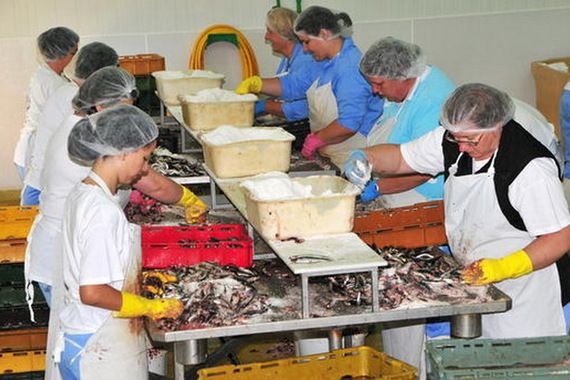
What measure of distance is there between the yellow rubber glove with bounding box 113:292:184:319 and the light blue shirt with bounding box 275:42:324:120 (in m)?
3.26

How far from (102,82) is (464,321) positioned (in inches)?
79.2

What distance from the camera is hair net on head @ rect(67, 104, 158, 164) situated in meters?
3.58

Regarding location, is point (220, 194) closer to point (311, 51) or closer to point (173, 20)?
point (311, 51)

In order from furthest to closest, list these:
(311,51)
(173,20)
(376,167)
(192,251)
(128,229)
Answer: (173,20) < (311,51) < (376,167) < (192,251) < (128,229)

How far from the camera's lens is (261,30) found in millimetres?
9031

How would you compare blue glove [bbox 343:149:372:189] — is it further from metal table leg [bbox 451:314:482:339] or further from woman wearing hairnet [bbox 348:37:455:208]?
metal table leg [bbox 451:314:482:339]

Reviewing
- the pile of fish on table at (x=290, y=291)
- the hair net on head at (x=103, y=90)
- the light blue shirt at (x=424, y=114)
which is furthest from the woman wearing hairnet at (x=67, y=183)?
the light blue shirt at (x=424, y=114)

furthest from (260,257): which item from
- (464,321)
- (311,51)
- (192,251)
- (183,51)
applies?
(183,51)

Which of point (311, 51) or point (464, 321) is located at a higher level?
point (311, 51)

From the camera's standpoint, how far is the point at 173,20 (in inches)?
349

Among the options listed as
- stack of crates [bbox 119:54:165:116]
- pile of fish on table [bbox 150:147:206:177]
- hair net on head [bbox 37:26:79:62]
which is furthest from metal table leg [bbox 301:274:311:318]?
stack of crates [bbox 119:54:165:116]

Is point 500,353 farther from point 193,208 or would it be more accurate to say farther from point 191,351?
point 193,208

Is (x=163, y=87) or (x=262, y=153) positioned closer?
(x=262, y=153)

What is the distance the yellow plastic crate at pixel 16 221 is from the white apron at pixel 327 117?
67.3 inches
